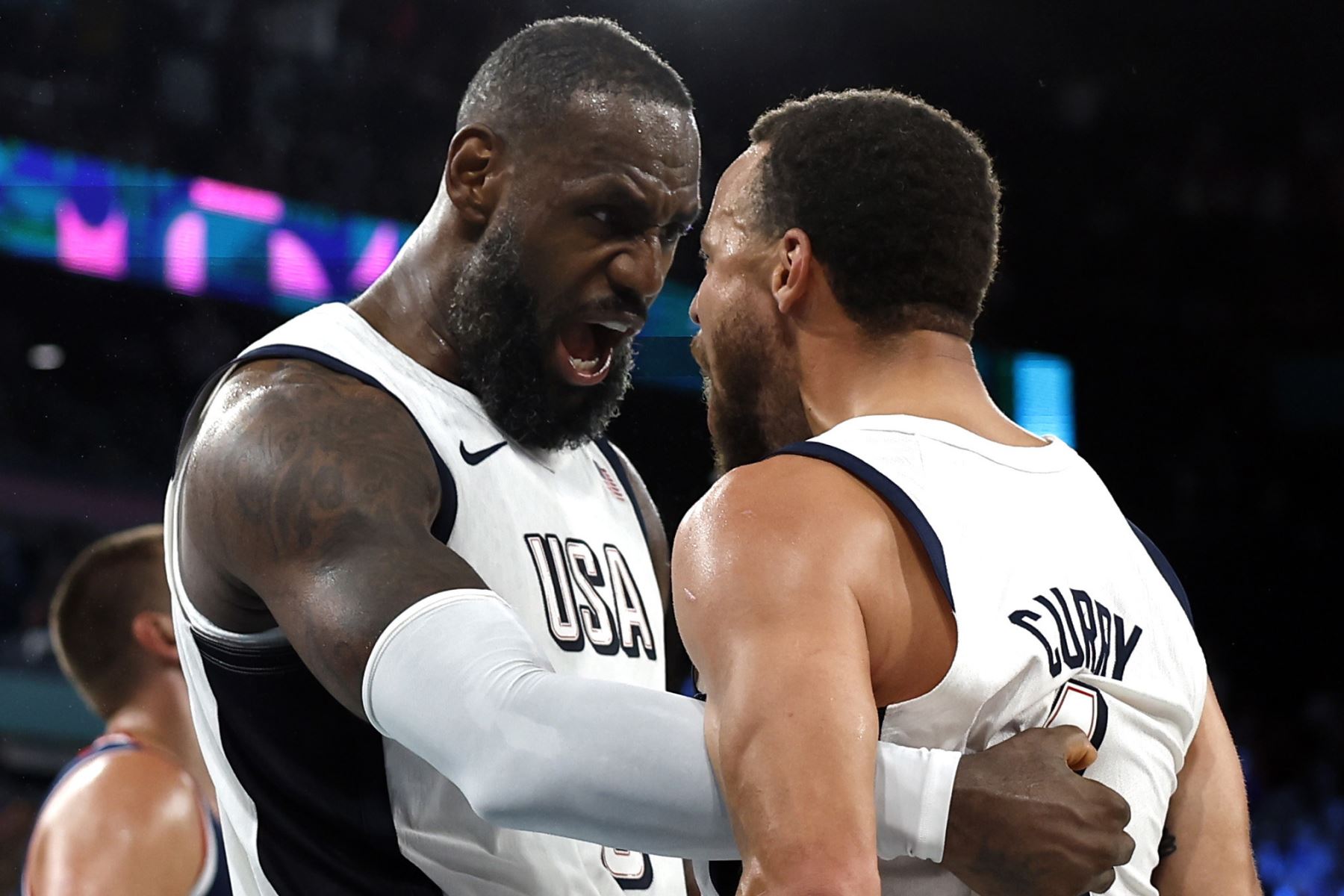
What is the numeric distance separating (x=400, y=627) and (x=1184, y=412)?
17.2 ft

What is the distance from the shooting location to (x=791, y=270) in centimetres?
128

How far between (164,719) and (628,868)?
1829 millimetres

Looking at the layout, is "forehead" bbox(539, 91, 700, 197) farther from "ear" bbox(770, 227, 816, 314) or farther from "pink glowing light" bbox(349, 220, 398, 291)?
"pink glowing light" bbox(349, 220, 398, 291)

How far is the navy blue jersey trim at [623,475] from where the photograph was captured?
196 centimetres

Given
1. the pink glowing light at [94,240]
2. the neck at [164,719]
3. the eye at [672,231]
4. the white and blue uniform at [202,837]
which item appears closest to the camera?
the eye at [672,231]

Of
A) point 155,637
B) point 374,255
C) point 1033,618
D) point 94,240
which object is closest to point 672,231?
point 1033,618

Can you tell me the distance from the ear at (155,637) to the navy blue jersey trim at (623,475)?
5.20 feet

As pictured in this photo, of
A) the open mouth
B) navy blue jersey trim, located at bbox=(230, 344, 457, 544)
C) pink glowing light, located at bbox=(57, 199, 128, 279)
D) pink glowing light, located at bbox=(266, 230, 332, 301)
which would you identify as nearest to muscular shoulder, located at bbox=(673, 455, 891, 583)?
navy blue jersey trim, located at bbox=(230, 344, 457, 544)

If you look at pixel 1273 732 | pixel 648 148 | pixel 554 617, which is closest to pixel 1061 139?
pixel 1273 732

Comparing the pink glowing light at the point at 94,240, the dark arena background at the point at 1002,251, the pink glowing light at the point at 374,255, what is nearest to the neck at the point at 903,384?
the dark arena background at the point at 1002,251

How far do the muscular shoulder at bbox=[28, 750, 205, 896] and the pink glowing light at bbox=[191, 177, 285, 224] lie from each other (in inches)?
117

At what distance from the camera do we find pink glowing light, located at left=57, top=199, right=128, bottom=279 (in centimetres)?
549

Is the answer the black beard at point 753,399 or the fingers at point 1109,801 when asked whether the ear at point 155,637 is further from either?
the fingers at point 1109,801

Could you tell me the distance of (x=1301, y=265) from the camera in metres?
5.95
